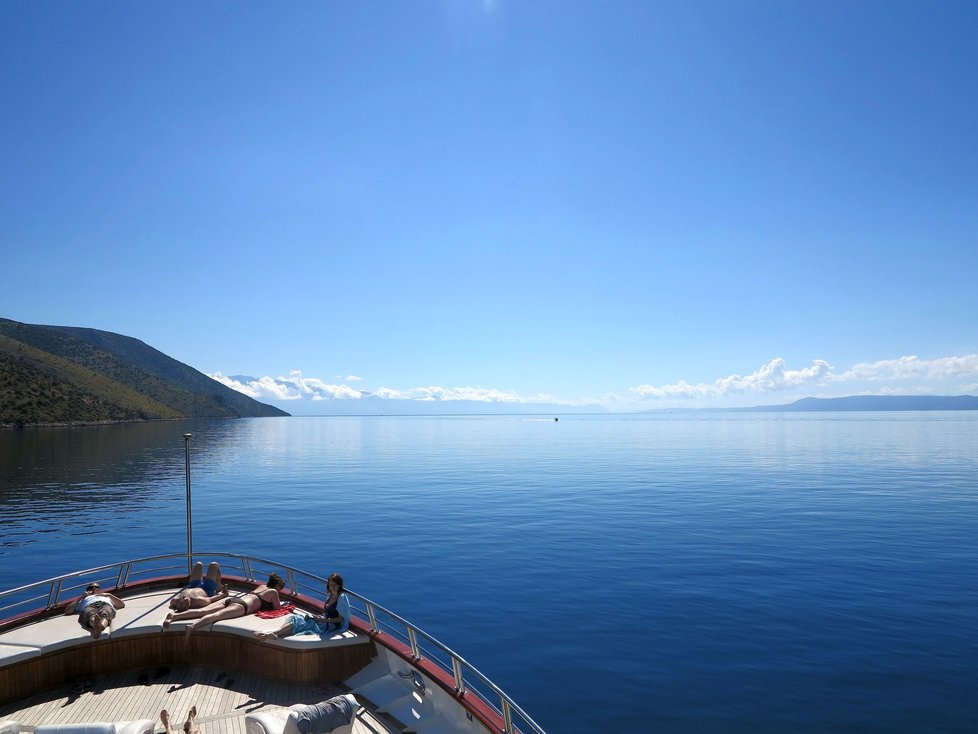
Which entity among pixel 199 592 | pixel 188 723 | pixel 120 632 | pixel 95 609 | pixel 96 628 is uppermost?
pixel 95 609

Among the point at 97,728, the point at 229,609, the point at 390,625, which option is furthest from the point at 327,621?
the point at 390,625

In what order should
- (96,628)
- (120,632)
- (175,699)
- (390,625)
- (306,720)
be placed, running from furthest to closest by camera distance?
1. (390,625)
2. (120,632)
3. (96,628)
4. (175,699)
5. (306,720)

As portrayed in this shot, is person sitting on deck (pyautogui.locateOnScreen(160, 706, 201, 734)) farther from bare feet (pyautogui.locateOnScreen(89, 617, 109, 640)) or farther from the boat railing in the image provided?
bare feet (pyautogui.locateOnScreen(89, 617, 109, 640))

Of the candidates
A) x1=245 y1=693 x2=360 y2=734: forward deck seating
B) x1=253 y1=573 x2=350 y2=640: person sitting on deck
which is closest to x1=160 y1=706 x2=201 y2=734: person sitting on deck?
x1=245 y1=693 x2=360 y2=734: forward deck seating

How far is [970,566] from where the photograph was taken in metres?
28.1

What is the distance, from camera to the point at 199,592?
14539mm

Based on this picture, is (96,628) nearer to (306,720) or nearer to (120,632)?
(120,632)

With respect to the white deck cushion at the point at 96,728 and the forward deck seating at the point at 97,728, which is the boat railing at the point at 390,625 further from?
the white deck cushion at the point at 96,728

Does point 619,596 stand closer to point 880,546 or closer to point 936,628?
point 936,628

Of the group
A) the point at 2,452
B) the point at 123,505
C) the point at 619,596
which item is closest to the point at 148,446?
the point at 2,452

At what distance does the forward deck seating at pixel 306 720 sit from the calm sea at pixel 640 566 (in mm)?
6483

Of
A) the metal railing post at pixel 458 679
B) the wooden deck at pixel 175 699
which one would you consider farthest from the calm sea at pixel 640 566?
the wooden deck at pixel 175 699

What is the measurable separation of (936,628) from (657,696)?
1134 centimetres

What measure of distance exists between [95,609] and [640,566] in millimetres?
22316
